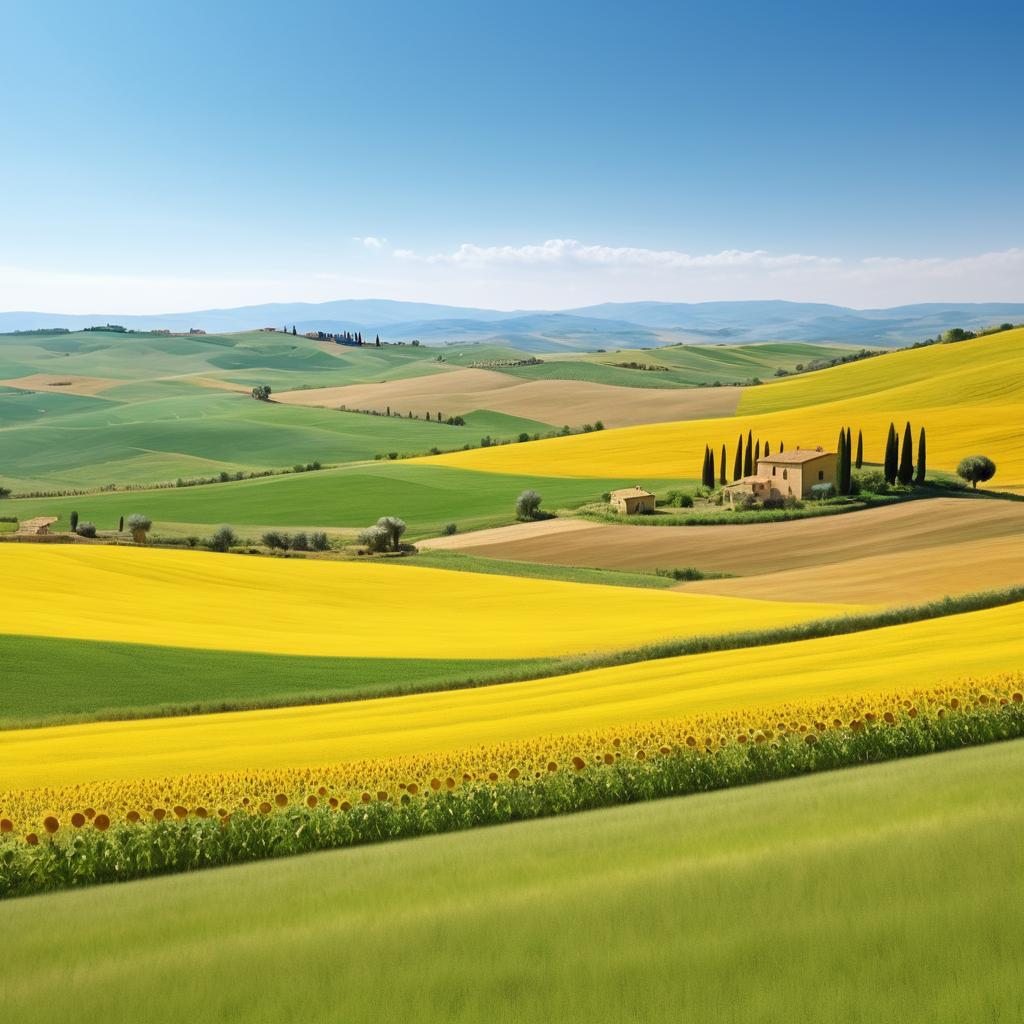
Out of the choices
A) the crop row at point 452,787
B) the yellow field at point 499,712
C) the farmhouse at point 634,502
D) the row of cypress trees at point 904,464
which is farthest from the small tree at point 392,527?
the crop row at point 452,787

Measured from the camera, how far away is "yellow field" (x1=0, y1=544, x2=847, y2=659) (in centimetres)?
3138

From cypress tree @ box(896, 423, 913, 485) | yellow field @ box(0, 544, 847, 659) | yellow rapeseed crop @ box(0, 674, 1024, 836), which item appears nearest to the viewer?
yellow rapeseed crop @ box(0, 674, 1024, 836)

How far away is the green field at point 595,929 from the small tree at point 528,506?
199 feet

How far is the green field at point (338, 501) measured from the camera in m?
76.8

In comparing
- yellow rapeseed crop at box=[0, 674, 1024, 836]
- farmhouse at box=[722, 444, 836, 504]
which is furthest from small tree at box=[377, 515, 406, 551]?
yellow rapeseed crop at box=[0, 674, 1024, 836]

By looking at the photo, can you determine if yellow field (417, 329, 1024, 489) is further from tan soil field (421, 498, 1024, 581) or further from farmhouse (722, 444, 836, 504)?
tan soil field (421, 498, 1024, 581)

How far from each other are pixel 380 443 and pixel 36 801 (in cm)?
11180

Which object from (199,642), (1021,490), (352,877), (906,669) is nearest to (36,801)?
(352,877)

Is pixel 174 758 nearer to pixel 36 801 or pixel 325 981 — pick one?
pixel 36 801

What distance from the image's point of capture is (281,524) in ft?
255

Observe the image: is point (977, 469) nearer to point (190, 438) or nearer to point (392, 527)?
point (392, 527)

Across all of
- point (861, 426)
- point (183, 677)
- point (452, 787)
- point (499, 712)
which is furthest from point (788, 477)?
point (452, 787)

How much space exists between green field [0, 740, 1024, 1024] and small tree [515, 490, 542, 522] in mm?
60680

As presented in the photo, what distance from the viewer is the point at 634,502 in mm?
69562
